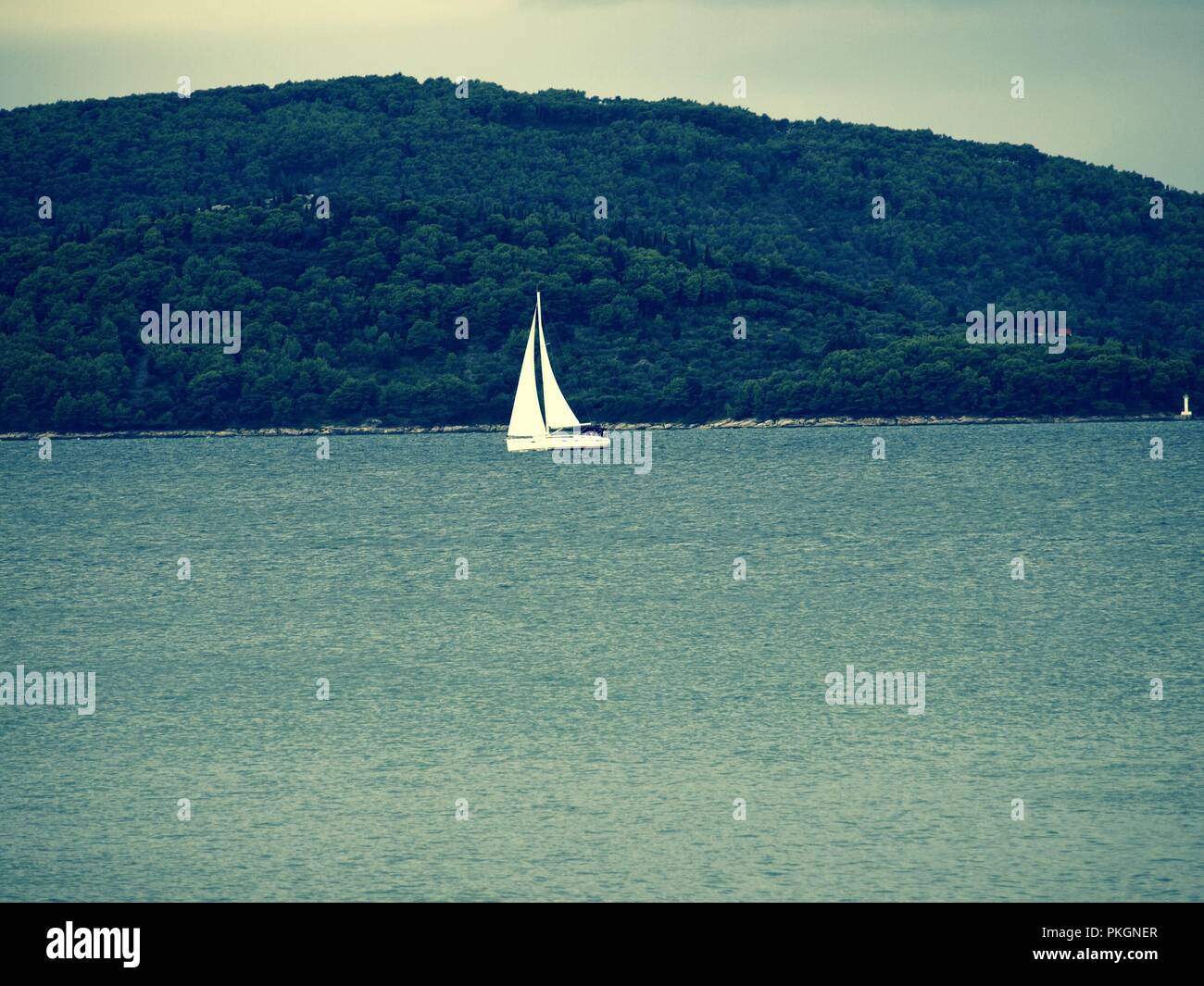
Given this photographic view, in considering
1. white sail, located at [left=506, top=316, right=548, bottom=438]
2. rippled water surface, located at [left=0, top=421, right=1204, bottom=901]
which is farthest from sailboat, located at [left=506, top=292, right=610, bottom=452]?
rippled water surface, located at [left=0, top=421, right=1204, bottom=901]

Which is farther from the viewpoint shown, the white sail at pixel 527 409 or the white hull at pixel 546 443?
the white hull at pixel 546 443

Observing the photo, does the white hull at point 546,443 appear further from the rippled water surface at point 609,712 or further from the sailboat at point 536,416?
the rippled water surface at point 609,712

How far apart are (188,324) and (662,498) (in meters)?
101

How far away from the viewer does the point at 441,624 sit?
4991 cm

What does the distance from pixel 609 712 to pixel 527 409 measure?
87171 millimetres

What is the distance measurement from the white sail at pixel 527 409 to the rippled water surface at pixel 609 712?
1249 inches

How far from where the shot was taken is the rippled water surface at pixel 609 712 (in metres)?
24.0

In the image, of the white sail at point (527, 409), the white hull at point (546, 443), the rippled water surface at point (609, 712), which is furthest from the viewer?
the white hull at point (546, 443)

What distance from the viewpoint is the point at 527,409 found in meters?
122

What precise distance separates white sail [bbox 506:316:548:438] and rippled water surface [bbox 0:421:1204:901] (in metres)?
31.7

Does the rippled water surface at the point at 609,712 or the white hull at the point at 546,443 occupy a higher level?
the white hull at the point at 546,443

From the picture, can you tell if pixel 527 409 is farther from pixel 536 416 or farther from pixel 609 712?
pixel 609 712

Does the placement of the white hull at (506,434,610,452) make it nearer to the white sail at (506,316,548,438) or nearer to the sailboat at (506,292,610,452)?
the sailboat at (506,292,610,452)

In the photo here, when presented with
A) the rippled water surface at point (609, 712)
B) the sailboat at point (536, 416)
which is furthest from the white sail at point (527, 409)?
the rippled water surface at point (609, 712)
